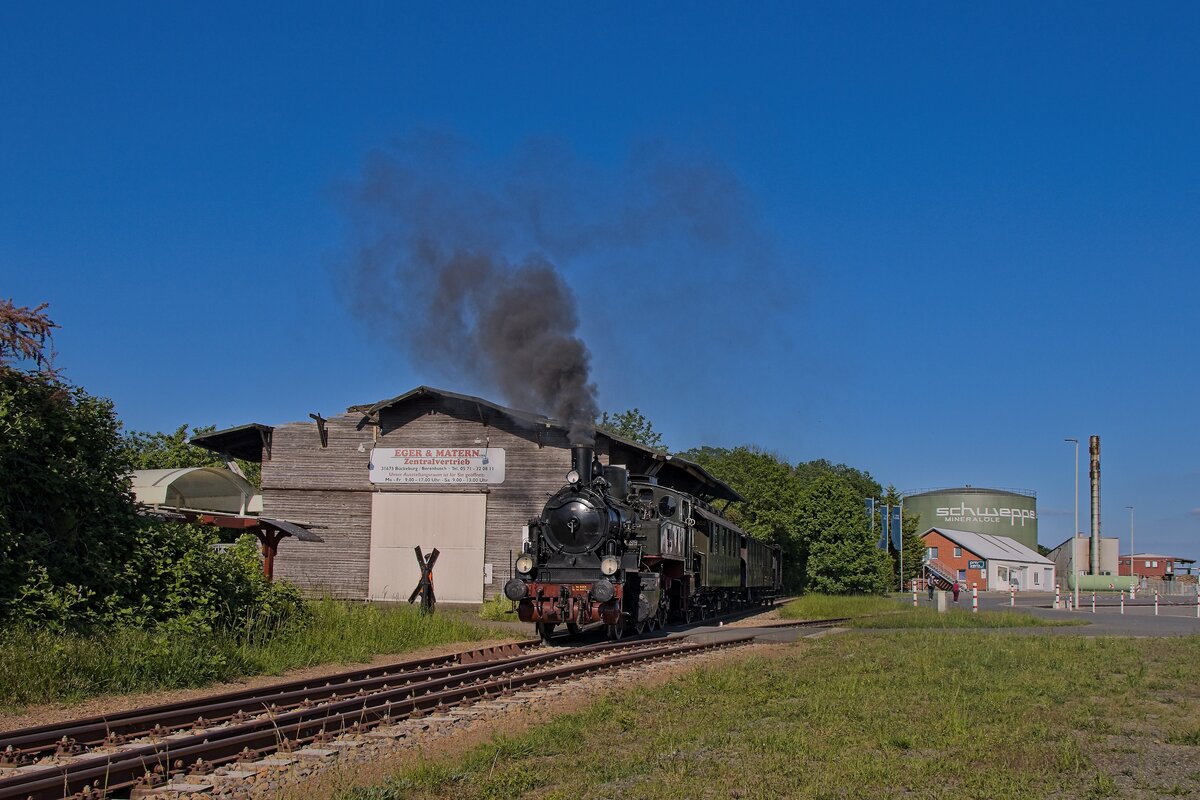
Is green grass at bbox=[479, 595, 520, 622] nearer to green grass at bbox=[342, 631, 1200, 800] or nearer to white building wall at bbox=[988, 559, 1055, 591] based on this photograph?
green grass at bbox=[342, 631, 1200, 800]

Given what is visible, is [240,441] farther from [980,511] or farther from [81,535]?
[980,511]

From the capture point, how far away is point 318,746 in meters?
8.67

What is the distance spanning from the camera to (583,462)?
19.8 m

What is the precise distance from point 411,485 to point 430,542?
184 cm

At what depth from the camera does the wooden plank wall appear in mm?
29656

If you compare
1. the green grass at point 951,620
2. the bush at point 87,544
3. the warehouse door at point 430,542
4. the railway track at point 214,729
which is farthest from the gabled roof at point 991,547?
the railway track at point 214,729

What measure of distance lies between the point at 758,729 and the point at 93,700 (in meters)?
7.41

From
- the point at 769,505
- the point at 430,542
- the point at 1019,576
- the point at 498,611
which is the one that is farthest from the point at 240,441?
the point at 1019,576

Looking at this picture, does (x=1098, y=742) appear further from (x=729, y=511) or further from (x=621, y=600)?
(x=729, y=511)

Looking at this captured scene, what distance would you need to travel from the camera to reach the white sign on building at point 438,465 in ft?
98.8

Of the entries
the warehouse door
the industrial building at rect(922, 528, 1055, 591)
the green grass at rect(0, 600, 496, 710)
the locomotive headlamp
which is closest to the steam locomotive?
the locomotive headlamp

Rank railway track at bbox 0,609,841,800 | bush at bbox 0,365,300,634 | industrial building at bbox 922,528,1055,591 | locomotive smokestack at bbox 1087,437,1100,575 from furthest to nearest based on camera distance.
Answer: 1. industrial building at bbox 922,528,1055,591
2. locomotive smokestack at bbox 1087,437,1100,575
3. bush at bbox 0,365,300,634
4. railway track at bbox 0,609,841,800

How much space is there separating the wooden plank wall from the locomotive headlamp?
36.5ft

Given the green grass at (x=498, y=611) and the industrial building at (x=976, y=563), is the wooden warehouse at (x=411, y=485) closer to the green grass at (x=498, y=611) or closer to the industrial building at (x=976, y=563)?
the green grass at (x=498, y=611)
